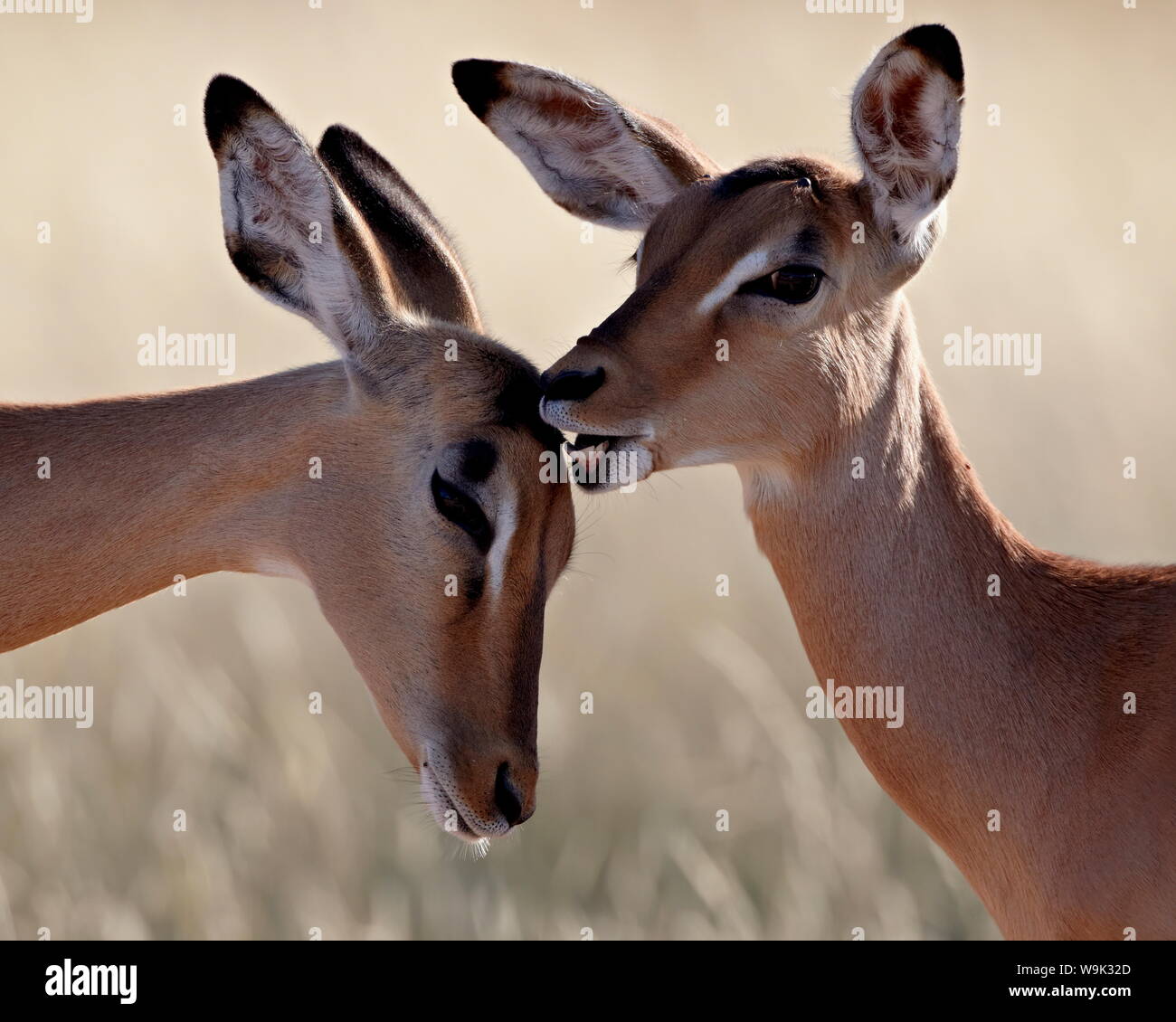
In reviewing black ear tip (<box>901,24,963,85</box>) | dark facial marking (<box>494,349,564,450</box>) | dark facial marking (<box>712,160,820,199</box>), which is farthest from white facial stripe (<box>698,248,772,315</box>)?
black ear tip (<box>901,24,963,85</box>)

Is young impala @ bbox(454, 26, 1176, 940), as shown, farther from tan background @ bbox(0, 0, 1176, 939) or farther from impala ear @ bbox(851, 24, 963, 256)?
tan background @ bbox(0, 0, 1176, 939)

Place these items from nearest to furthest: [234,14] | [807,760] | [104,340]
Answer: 1. [807,760]
2. [104,340]
3. [234,14]

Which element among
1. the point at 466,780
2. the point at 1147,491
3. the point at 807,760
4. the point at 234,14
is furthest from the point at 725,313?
the point at 234,14

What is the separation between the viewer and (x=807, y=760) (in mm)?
7410

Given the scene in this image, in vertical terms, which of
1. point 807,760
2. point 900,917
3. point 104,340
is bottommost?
point 900,917

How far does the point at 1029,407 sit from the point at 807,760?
390cm

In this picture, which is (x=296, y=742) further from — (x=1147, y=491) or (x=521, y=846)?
→ (x=1147, y=491)

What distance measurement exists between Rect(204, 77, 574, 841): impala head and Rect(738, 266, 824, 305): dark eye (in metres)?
0.65

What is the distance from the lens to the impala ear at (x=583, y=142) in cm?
489

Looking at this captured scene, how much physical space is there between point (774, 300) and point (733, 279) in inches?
4.7

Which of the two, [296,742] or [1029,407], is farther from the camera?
[1029,407]

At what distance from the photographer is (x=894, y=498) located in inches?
171

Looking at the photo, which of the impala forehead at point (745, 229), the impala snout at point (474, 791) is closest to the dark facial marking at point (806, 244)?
the impala forehead at point (745, 229)

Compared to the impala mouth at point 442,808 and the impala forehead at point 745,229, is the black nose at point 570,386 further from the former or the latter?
the impala mouth at point 442,808
